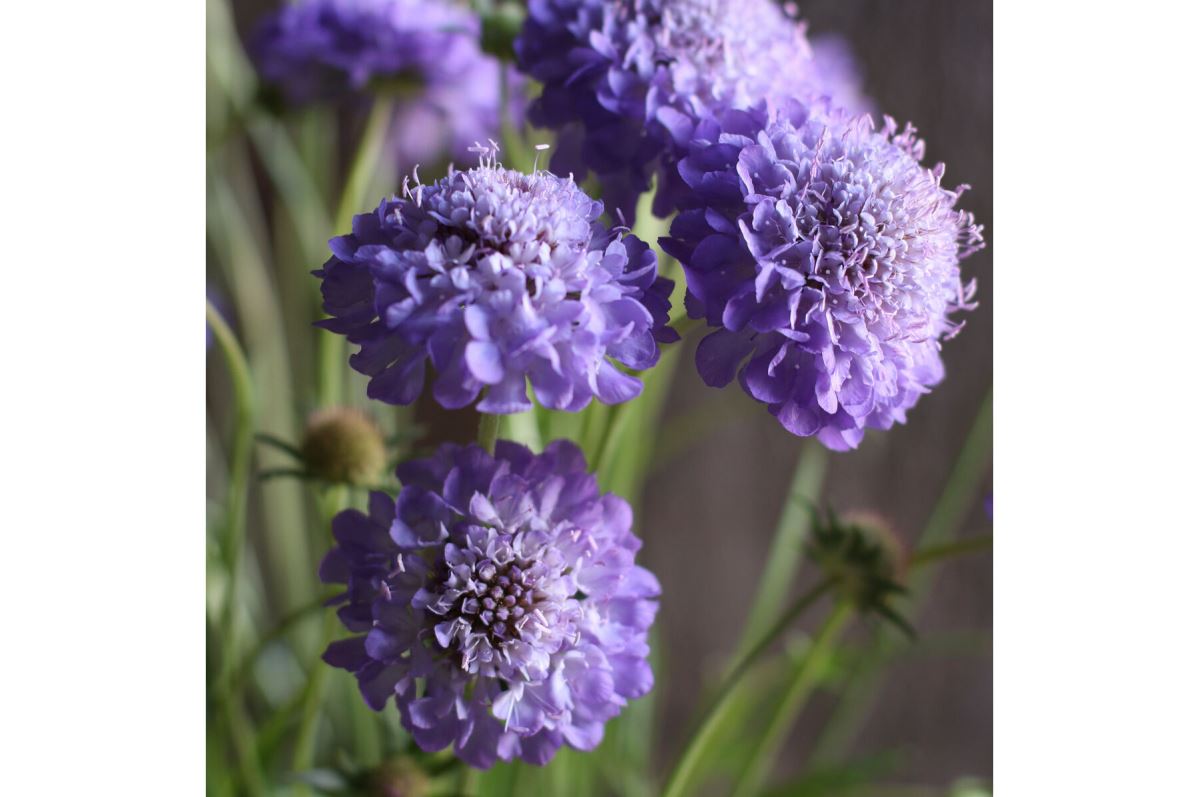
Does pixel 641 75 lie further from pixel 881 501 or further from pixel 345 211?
pixel 881 501

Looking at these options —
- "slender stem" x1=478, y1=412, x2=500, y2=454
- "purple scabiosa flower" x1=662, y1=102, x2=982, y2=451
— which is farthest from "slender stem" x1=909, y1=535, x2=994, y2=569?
"slender stem" x1=478, y1=412, x2=500, y2=454

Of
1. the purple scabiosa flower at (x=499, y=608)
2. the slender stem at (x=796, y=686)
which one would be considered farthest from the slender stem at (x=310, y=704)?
the slender stem at (x=796, y=686)

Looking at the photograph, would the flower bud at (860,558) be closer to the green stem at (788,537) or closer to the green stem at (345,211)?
the green stem at (788,537)

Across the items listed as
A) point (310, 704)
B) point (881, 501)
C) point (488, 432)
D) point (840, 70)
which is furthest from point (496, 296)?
point (881, 501)

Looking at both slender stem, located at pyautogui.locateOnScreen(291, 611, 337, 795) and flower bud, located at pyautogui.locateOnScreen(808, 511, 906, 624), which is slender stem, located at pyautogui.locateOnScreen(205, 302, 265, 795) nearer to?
slender stem, located at pyautogui.locateOnScreen(291, 611, 337, 795)
